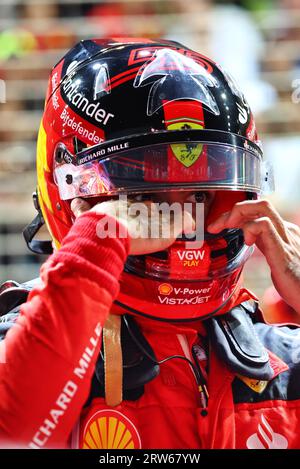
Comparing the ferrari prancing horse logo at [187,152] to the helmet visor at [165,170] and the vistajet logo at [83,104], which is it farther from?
the vistajet logo at [83,104]

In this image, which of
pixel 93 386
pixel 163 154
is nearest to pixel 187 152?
pixel 163 154

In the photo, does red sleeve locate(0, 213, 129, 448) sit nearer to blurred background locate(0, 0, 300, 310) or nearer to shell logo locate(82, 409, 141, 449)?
shell logo locate(82, 409, 141, 449)

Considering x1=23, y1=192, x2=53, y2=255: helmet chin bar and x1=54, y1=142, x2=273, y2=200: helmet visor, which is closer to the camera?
x1=54, y1=142, x2=273, y2=200: helmet visor

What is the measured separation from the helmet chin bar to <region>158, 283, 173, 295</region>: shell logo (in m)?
0.41

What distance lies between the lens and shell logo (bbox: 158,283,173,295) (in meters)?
1.60

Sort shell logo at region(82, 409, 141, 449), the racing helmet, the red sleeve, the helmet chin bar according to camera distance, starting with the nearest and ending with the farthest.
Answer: the red sleeve, shell logo at region(82, 409, 141, 449), the racing helmet, the helmet chin bar

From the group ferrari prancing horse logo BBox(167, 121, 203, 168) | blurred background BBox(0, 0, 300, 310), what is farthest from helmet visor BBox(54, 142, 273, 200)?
blurred background BBox(0, 0, 300, 310)

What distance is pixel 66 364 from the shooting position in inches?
49.9

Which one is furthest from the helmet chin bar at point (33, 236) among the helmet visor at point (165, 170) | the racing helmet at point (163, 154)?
the helmet visor at point (165, 170)

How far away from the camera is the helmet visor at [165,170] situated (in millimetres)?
1558

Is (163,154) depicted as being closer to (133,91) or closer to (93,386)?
(133,91)

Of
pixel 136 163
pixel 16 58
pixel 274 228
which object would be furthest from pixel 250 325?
pixel 16 58

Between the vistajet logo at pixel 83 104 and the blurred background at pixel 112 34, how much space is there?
222 centimetres

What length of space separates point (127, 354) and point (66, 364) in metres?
0.29
